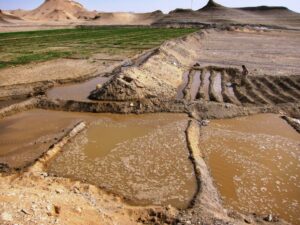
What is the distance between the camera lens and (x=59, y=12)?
91.1 m

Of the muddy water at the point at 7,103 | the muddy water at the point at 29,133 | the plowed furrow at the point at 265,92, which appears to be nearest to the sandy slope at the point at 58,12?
the muddy water at the point at 7,103

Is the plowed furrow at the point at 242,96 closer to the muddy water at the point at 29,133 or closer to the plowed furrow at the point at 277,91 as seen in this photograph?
the plowed furrow at the point at 277,91

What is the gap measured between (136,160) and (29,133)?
4.02 metres

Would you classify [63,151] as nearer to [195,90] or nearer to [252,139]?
[252,139]

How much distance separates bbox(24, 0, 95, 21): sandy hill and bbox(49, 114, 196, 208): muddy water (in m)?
82.1

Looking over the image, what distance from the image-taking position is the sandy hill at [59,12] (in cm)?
8975

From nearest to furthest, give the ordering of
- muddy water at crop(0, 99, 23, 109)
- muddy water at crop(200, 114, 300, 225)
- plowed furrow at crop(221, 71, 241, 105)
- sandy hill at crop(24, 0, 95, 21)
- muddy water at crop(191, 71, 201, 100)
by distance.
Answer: muddy water at crop(200, 114, 300, 225) < muddy water at crop(0, 99, 23, 109) < plowed furrow at crop(221, 71, 241, 105) < muddy water at crop(191, 71, 201, 100) < sandy hill at crop(24, 0, 95, 21)

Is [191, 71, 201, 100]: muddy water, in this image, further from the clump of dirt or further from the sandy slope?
the sandy slope

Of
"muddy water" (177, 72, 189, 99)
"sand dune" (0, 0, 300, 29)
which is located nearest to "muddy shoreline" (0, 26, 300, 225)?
"muddy water" (177, 72, 189, 99)

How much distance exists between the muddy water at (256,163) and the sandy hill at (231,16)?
5517 cm

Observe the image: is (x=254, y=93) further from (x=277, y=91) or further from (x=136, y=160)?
(x=136, y=160)

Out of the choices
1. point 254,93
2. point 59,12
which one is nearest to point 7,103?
point 254,93

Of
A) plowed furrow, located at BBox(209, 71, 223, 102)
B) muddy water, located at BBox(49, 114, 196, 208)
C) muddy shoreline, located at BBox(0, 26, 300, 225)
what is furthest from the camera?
plowed furrow, located at BBox(209, 71, 223, 102)

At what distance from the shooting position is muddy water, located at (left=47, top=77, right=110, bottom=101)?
14447mm
